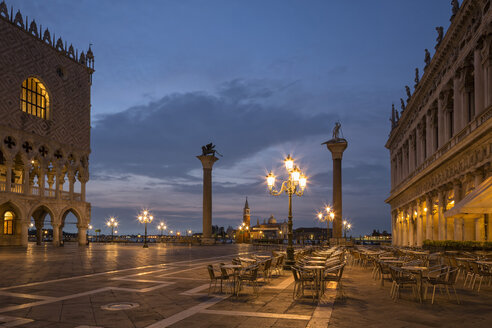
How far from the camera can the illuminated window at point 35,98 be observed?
3930cm

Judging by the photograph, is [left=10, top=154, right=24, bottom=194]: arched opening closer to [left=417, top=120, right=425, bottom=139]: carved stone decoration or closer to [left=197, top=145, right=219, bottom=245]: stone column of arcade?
[left=197, top=145, right=219, bottom=245]: stone column of arcade

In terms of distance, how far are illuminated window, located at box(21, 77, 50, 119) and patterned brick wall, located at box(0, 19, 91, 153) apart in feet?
1.55

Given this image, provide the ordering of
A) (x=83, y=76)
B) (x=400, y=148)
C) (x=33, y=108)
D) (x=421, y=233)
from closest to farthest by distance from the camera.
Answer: (x=421, y=233), (x=33, y=108), (x=83, y=76), (x=400, y=148)

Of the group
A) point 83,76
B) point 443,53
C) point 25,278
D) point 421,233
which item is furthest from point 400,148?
point 25,278

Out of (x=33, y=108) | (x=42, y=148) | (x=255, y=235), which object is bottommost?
(x=255, y=235)

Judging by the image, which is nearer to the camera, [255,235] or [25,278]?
[25,278]

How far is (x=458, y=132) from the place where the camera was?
23.9 meters

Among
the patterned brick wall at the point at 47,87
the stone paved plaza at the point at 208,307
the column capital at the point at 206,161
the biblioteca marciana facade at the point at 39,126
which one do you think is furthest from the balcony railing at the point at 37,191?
the stone paved plaza at the point at 208,307

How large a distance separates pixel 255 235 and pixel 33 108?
110158 mm

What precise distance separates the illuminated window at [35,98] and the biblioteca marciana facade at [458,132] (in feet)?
111

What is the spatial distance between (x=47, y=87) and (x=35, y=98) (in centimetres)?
172

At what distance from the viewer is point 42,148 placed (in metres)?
40.7

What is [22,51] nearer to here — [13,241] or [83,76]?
[83,76]

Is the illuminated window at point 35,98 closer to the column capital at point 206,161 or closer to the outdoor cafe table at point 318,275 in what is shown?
the column capital at point 206,161
